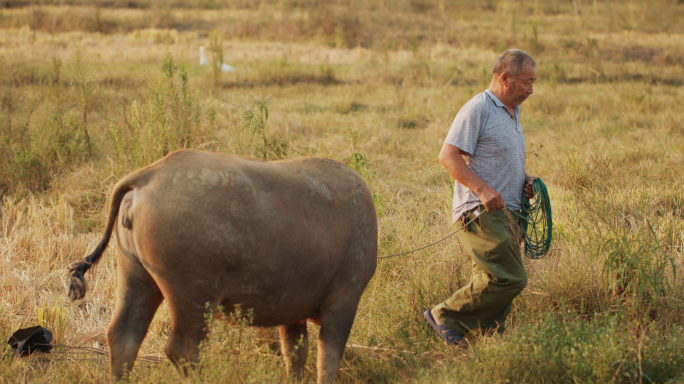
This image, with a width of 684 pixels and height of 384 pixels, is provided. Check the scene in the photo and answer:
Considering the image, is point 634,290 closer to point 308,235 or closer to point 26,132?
point 308,235

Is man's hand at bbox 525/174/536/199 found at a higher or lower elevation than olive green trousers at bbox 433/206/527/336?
higher

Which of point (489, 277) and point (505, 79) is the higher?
point (505, 79)

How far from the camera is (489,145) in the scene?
3611 mm

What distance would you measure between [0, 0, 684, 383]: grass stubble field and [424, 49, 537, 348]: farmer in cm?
22

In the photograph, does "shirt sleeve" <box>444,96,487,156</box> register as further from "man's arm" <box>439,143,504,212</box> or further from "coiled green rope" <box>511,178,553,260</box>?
"coiled green rope" <box>511,178,553,260</box>

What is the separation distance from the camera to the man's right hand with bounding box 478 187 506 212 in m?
3.38

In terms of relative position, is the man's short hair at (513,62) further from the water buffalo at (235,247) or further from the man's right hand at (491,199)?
the water buffalo at (235,247)

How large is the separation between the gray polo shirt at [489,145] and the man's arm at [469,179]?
7 centimetres

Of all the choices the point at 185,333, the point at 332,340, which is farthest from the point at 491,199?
the point at 185,333

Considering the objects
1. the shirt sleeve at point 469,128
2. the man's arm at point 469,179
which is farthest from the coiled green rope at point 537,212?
the shirt sleeve at point 469,128

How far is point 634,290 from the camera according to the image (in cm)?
347

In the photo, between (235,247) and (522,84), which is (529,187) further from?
(235,247)

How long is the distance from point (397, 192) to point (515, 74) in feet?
9.63

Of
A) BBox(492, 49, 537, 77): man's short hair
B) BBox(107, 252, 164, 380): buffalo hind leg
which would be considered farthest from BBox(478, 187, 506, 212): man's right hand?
BBox(107, 252, 164, 380): buffalo hind leg
